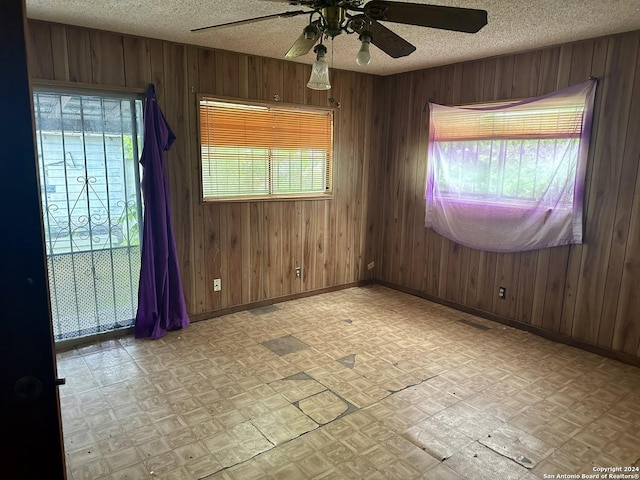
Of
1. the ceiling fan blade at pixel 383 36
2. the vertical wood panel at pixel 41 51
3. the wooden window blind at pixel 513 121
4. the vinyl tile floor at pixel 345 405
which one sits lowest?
the vinyl tile floor at pixel 345 405

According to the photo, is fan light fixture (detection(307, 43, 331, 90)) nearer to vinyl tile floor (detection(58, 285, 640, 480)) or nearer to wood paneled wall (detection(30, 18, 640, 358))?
vinyl tile floor (detection(58, 285, 640, 480))

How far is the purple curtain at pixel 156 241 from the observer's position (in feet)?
11.2

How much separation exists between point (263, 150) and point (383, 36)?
2312 mm

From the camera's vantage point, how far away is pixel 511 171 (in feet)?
12.3

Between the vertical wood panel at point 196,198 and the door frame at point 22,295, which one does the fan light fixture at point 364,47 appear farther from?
the vertical wood panel at point 196,198

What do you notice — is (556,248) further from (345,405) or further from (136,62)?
(136,62)

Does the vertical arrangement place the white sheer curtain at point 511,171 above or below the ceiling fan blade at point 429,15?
below

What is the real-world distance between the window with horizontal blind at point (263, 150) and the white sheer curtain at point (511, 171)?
118 cm

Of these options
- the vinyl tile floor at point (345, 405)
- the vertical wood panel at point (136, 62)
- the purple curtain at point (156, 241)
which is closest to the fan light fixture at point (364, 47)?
the vinyl tile floor at point (345, 405)

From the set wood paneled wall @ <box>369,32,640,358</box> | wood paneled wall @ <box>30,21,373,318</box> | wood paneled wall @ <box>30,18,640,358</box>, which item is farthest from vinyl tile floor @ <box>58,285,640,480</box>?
wood paneled wall @ <box>30,21,373,318</box>

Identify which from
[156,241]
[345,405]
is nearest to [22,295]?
[345,405]

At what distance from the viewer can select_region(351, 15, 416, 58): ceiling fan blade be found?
6.27 feet

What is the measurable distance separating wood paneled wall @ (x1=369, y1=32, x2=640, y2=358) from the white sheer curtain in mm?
107

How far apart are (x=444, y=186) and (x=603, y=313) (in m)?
1.76
